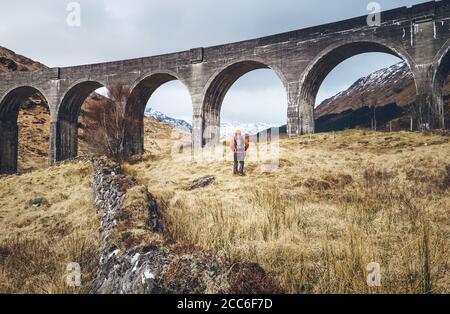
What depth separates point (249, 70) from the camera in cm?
2323

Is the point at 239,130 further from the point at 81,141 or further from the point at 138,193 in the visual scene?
the point at 81,141

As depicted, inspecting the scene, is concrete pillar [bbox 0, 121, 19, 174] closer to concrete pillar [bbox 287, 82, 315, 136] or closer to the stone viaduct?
the stone viaduct

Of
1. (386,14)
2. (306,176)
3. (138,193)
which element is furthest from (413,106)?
(138,193)

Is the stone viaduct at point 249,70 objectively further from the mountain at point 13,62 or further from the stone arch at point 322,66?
the mountain at point 13,62

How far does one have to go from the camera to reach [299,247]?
5320mm

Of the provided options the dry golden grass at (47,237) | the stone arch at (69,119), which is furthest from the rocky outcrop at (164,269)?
the stone arch at (69,119)

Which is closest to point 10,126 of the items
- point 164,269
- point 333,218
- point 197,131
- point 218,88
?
point 197,131

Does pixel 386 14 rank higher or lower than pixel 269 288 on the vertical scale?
higher

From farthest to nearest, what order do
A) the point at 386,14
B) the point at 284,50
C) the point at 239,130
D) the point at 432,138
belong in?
the point at 284,50 < the point at 386,14 < the point at 432,138 < the point at 239,130

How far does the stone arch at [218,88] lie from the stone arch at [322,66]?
1476 millimetres

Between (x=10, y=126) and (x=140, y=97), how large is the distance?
1143 cm

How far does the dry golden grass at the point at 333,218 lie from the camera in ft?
14.7

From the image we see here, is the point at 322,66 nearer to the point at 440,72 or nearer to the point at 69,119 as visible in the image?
the point at 440,72

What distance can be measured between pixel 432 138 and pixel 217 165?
917 cm
